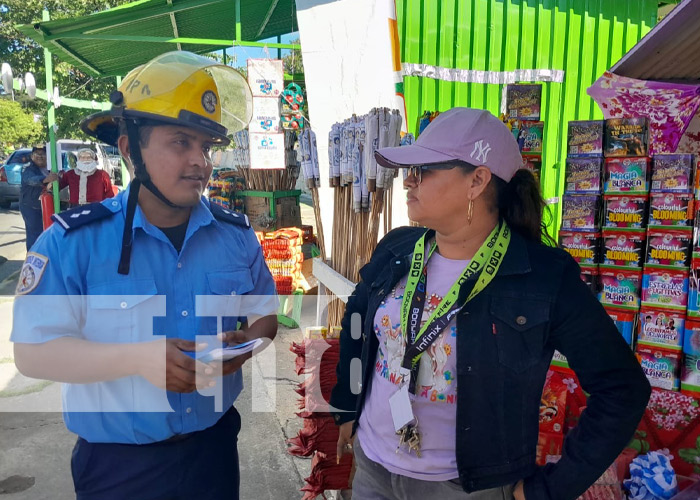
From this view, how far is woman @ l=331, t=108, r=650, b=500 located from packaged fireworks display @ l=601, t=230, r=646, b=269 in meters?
1.33

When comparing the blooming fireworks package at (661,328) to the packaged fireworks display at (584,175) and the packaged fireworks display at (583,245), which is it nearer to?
the packaged fireworks display at (583,245)

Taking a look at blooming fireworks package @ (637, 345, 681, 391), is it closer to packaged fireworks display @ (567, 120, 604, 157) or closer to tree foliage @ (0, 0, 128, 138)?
packaged fireworks display @ (567, 120, 604, 157)

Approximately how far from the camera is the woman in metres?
1.51

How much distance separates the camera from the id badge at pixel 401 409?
5.22 ft

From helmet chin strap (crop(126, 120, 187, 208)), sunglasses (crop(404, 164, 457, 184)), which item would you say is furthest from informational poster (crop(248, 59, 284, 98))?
sunglasses (crop(404, 164, 457, 184))

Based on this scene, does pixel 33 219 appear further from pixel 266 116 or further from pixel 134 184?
pixel 134 184

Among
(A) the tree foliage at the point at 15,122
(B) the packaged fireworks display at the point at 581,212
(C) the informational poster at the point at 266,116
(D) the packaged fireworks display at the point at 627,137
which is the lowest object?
(B) the packaged fireworks display at the point at 581,212

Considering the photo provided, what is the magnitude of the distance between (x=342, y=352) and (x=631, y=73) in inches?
95.2


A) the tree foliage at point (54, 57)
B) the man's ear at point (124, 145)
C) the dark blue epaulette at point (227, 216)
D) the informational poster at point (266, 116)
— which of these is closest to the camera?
the man's ear at point (124, 145)

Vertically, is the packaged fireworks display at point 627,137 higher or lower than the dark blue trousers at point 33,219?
higher

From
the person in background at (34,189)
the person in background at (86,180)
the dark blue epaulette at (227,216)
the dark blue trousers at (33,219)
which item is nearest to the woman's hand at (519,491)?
the dark blue epaulette at (227,216)

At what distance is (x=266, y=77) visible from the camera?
7.21 m

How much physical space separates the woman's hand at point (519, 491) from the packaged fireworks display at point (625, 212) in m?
1.74

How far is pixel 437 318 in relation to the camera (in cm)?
160
